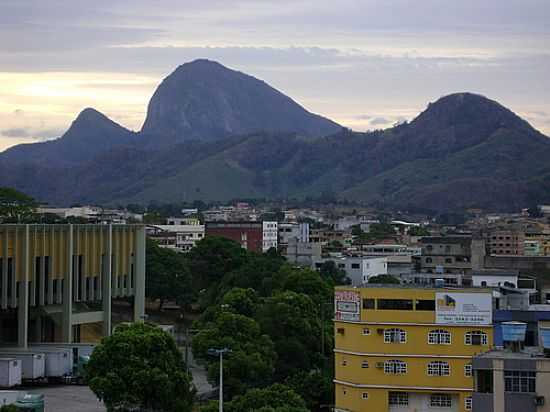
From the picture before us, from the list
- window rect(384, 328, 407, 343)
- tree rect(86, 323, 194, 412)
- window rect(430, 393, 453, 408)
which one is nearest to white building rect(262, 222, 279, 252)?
tree rect(86, 323, 194, 412)

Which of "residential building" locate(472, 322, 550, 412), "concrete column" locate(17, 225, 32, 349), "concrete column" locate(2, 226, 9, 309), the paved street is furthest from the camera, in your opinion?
"concrete column" locate(17, 225, 32, 349)

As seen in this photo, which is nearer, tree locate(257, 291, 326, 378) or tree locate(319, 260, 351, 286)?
tree locate(257, 291, 326, 378)

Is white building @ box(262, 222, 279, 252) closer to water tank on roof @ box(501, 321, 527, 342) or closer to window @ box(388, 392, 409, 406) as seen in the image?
window @ box(388, 392, 409, 406)

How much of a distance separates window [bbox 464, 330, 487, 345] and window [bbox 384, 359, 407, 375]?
174cm

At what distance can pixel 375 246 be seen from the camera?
10844 centimetres

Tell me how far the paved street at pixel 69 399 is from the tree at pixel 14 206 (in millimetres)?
30545

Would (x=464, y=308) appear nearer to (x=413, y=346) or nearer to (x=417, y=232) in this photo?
(x=413, y=346)

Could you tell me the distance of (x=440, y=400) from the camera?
33.2 m

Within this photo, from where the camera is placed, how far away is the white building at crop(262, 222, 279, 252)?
4638 inches

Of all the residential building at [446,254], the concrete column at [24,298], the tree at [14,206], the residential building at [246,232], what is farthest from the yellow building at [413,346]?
the residential building at [246,232]

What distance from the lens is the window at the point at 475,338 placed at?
111ft

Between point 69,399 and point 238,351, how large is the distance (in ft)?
18.4

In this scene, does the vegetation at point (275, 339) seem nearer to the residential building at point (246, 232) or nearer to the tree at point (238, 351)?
the tree at point (238, 351)

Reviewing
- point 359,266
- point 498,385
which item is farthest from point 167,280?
point 498,385
